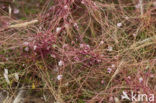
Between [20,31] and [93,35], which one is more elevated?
[20,31]

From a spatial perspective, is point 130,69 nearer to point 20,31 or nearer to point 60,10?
point 60,10

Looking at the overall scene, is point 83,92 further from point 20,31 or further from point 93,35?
point 20,31

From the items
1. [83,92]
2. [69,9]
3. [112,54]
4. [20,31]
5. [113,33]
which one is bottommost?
[83,92]

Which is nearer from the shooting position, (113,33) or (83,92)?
(83,92)

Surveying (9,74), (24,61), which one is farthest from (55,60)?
(9,74)

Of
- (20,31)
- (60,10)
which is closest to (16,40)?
(20,31)

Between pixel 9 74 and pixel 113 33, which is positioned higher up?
pixel 113 33

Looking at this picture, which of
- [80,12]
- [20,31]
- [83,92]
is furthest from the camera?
[80,12]

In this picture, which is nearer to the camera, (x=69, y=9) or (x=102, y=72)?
(x=102, y=72)

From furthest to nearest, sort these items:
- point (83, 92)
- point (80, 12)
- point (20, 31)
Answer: point (80, 12)
point (20, 31)
point (83, 92)
